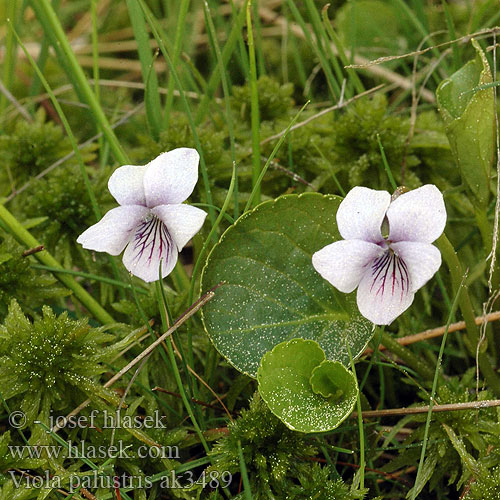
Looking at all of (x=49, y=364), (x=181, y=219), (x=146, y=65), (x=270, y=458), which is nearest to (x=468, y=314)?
(x=270, y=458)

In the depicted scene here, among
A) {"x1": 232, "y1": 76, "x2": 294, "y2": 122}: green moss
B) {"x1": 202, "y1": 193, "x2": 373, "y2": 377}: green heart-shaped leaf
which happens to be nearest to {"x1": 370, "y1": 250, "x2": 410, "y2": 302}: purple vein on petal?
{"x1": 202, "y1": 193, "x2": 373, "y2": 377}: green heart-shaped leaf

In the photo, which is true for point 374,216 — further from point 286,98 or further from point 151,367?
point 286,98

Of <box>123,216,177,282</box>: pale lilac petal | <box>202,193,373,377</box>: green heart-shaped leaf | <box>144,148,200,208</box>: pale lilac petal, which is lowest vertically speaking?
<box>202,193,373,377</box>: green heart-shaped leaf

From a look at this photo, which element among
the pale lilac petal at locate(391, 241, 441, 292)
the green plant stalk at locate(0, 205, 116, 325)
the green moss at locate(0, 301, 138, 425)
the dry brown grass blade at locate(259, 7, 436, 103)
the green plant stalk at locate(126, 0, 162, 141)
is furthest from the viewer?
the dry brown grass blade at locate(259, 7, 436, 103)

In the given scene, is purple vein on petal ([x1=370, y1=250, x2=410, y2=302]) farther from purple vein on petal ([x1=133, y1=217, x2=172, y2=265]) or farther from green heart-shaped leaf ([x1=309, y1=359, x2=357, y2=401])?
purple vein on petal ([x1=133, y1=217, x2=172, y2=265])

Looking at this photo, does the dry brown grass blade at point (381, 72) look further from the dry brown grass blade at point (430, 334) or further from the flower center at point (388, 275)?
the flower center at point (388, 275)

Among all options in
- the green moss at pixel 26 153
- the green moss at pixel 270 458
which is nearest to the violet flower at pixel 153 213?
the green moss at pixel 270 458
